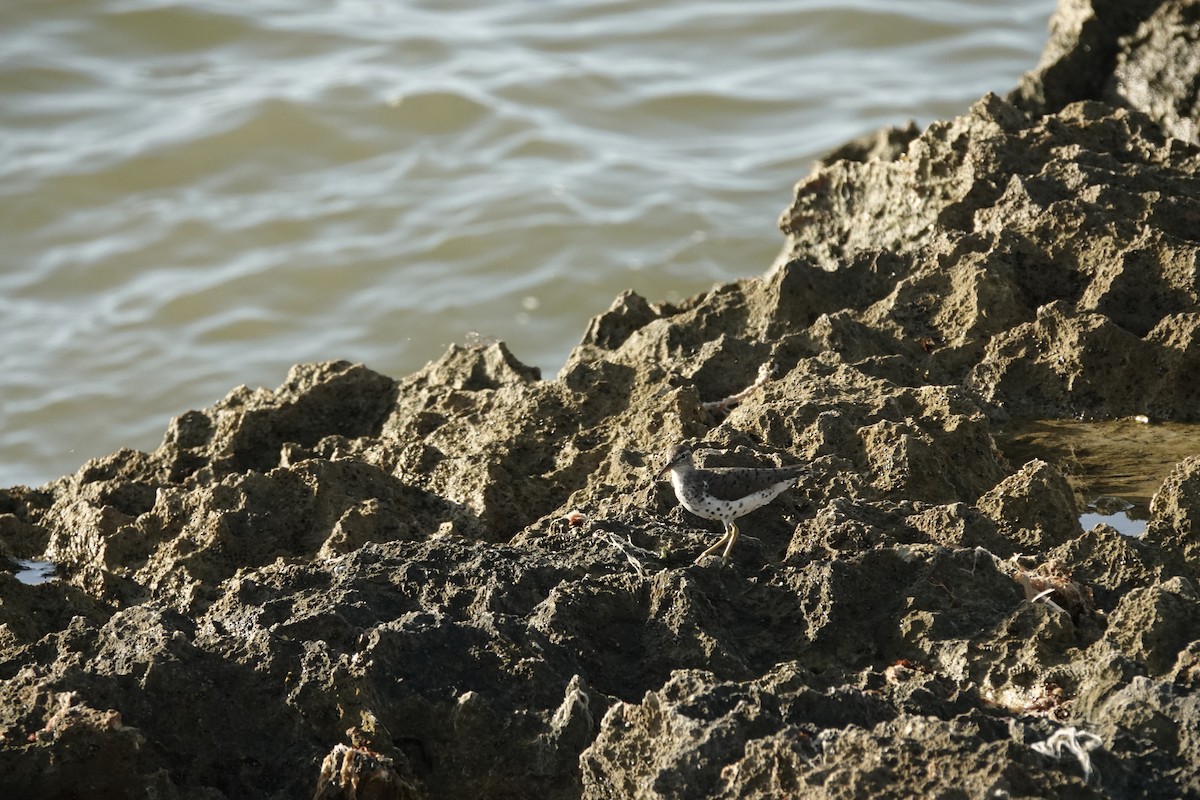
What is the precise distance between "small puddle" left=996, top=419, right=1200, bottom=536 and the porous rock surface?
0.12m

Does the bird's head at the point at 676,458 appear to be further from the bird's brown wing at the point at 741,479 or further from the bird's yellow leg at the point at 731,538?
the bird's yellow leg at the point at 731,538

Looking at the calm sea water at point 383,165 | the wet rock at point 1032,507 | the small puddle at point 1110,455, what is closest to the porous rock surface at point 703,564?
the wet rock at point 1032,507

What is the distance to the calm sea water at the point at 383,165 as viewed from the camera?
35.9ft

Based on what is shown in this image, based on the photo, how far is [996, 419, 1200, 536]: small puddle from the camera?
473 cm

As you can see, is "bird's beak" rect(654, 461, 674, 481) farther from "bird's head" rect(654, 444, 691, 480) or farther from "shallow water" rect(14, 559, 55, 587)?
"shallow water" rect(14, 559, 55, 587)

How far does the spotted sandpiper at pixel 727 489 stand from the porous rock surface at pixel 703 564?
0.09 metres

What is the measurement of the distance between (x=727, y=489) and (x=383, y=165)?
9.71 metres

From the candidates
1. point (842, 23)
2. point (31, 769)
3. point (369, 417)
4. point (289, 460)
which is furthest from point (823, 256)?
point (842, 23)

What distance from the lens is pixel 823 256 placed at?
23.6 ft

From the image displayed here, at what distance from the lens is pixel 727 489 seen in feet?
13.8

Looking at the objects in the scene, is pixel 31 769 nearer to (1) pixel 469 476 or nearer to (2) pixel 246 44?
(1) pixel 469 476

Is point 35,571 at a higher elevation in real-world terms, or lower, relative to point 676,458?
higher

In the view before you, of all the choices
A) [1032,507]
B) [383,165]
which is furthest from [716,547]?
[383,165]

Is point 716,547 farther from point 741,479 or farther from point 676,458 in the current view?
point 676,458
